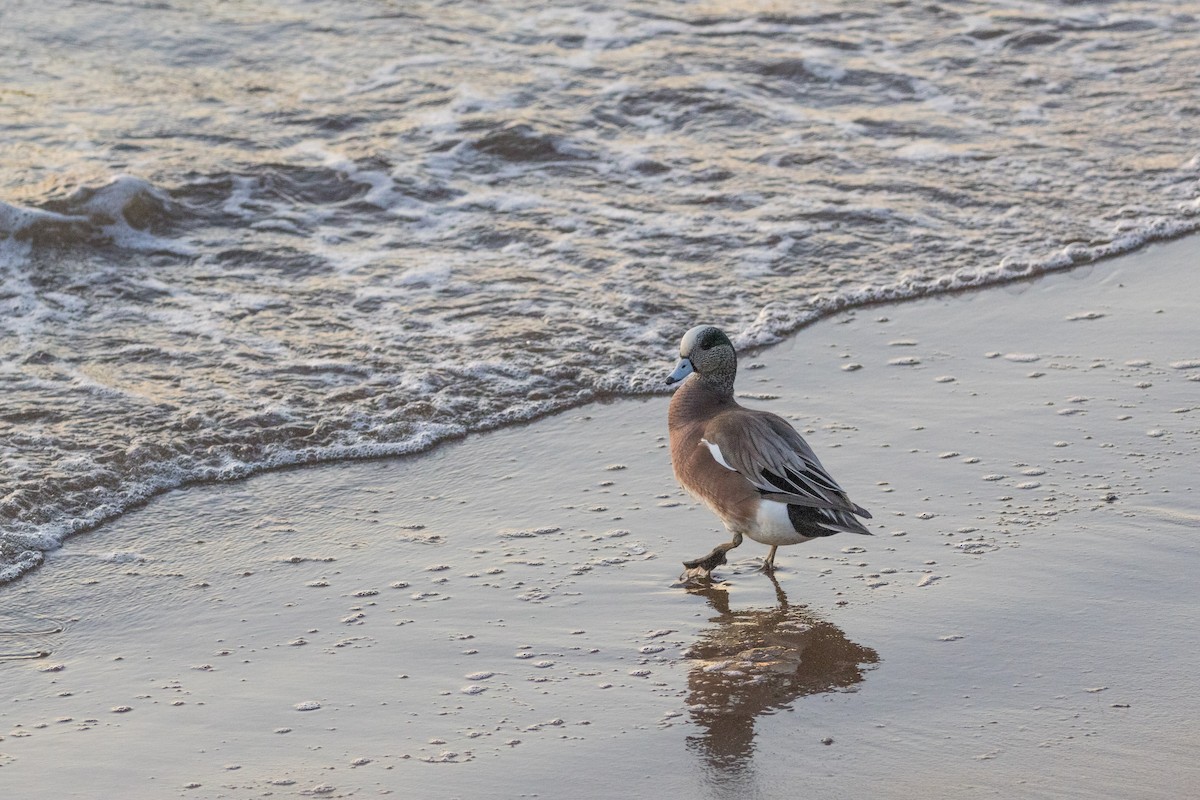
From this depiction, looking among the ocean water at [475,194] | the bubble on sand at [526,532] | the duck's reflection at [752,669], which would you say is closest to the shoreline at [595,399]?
the ocean water at [475,194]

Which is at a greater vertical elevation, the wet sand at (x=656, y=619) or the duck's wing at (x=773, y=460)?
the duck's wing at (x=773, y=460)

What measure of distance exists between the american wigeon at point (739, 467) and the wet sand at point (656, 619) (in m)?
0.24

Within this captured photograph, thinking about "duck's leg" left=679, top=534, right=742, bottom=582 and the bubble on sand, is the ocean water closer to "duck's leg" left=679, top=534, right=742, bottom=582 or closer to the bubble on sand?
the bubble on sand

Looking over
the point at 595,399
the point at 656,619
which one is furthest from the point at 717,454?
the point at 595,399

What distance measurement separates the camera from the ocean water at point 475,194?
6809mm

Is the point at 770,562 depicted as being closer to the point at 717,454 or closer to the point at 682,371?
the point at 717,454

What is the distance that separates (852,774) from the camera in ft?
12.5

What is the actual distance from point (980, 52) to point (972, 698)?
9.43 meters

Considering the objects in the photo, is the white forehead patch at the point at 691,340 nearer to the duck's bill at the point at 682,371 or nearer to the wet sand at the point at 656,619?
the duck's bill at the point at 682,371

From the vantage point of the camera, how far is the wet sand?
3.90 meters

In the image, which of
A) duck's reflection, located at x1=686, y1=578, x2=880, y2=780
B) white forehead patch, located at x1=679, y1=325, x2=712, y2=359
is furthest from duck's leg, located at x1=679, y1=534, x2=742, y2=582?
white forehead patch, located at x1=679, y1=325, x2=712, y2=359

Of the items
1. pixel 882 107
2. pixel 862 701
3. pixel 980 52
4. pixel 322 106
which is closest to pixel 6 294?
pixel 322 106

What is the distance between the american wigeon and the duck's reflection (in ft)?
0.86

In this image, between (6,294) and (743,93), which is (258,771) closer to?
(6,294)
